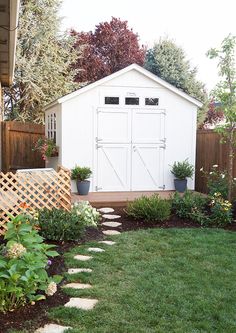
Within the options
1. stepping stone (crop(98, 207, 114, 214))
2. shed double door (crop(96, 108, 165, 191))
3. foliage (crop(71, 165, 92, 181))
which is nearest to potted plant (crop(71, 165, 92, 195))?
foliage (crop(71, 165, 92, 181))

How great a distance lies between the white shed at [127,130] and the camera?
31.4ft

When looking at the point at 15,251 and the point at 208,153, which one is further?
the point at 208,153

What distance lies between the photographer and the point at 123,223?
7160 mm

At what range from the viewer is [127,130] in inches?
388

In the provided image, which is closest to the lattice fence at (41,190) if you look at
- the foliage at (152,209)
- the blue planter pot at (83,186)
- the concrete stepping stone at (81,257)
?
the foliage at (152,209)

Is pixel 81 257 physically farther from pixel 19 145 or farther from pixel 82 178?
pixel 19 145

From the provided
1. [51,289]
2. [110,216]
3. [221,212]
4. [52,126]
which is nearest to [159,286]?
[51,289]

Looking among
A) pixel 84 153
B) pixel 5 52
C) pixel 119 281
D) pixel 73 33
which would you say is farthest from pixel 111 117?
pixel 73 33

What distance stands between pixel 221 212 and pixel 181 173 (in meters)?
2.82

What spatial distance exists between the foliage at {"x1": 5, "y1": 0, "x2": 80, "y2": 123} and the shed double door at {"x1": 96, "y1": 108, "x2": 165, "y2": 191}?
8.80m

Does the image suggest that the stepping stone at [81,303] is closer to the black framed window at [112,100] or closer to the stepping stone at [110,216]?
the stepping stone at [110,216]

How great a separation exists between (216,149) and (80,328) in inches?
296

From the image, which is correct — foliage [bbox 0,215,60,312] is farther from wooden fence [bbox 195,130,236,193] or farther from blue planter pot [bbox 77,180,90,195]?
wooden fence [bbox 195,130,236,193]

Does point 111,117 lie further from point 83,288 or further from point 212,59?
point 83,288
